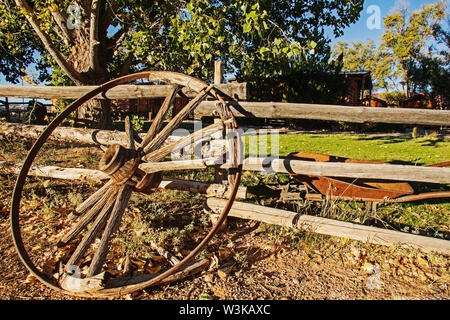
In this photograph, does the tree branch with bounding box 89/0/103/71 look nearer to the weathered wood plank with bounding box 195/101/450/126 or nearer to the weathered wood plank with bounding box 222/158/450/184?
the weathered wood plank with bounding box 195/101/450/126

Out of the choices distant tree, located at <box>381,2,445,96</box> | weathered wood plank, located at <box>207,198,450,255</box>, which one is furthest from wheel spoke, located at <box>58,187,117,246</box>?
distant tree, located at <box>381,2,445,96</box>

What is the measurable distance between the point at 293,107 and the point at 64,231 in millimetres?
2891

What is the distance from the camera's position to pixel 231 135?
2402mm

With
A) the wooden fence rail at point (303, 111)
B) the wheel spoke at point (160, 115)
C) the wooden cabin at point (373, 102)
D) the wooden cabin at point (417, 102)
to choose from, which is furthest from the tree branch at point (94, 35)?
the wooden cabin at point (417, 102)

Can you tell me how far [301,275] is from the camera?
2.53 metres

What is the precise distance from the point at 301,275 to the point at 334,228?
68cm

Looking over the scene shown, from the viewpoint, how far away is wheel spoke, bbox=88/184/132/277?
2308 mm

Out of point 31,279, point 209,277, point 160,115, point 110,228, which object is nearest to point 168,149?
point 160,115

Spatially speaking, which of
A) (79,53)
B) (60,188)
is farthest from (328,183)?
(79,53)

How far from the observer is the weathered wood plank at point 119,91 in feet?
10.2

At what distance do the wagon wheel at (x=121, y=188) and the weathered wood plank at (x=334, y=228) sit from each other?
0.74 meters

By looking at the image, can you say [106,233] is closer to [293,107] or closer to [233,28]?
[293,107]

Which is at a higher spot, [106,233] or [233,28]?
[233,28]

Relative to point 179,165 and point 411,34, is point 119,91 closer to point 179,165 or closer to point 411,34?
point 179,165
